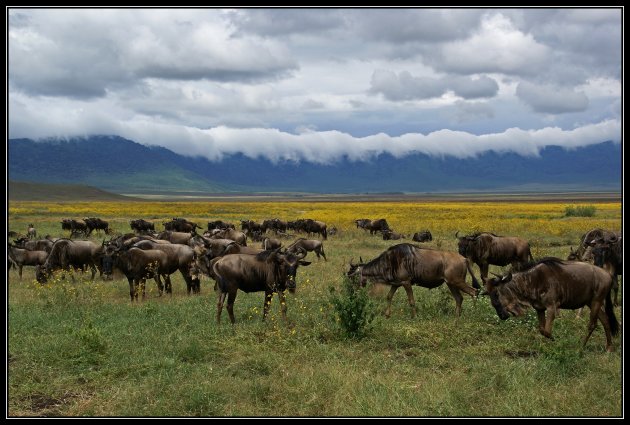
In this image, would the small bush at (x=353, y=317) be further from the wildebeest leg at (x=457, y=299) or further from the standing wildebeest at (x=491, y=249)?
the standing wildebeest at (x=491, y=249)

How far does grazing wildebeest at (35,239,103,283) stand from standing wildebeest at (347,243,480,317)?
11896 mm

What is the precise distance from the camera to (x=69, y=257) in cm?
2078

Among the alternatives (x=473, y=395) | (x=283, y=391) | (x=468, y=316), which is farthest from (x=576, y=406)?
(x=468, y=316)

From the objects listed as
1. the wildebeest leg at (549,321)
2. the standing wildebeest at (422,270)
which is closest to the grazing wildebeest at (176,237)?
the standing wildebeest at (422,270)

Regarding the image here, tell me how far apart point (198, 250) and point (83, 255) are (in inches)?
220

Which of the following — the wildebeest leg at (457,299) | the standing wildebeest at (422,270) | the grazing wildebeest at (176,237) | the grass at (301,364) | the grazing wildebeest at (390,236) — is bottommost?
the grazing wildebeest at (390,236)

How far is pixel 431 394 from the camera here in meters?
8.05

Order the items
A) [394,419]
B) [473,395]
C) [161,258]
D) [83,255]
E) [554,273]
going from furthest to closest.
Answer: [83,255]
[161,258]
[554,273]
[473,395]
[394,419]

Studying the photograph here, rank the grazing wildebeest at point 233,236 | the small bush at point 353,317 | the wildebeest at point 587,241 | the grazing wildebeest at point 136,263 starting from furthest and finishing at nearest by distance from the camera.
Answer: the grazing wildebeest at point 233,236, the grazing wildebeest at point 136,263, the wildebeest at point 587,241, the small bush at point 353,317

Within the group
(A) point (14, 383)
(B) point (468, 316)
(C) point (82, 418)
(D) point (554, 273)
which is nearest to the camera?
(C) point (82, 418)

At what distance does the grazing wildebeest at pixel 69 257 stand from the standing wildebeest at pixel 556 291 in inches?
601

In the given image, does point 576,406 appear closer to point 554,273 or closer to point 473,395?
point 473,395

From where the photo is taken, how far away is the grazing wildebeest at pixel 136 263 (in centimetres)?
1702

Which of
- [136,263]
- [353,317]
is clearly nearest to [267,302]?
[353,317]
